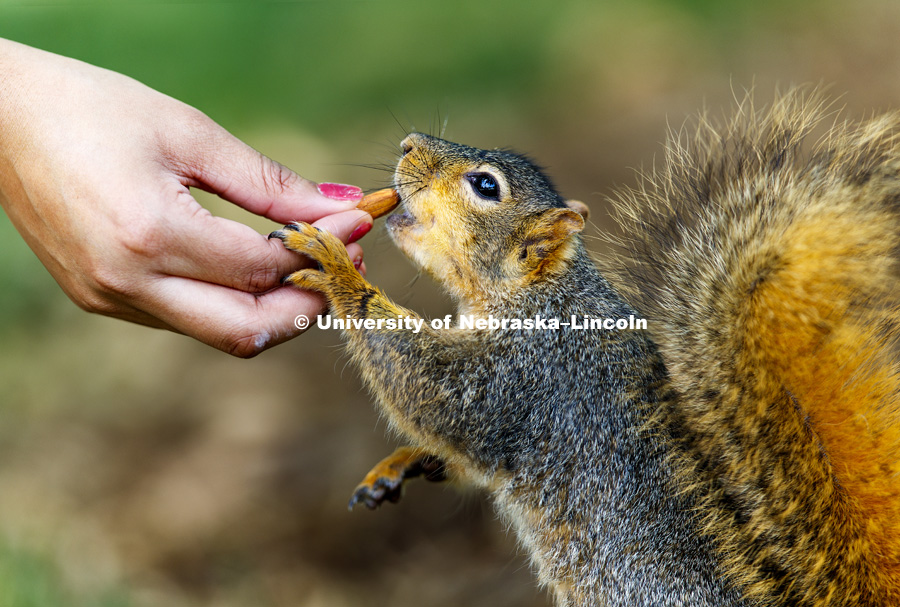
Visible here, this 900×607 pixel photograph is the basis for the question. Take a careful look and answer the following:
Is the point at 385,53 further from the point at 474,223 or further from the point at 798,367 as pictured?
the point at 798,367

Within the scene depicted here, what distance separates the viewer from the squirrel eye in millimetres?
1216

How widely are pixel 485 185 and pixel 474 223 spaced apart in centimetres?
8

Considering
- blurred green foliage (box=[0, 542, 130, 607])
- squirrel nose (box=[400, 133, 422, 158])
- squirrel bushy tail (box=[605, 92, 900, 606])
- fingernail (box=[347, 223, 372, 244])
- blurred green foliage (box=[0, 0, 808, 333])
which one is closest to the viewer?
squirrel bushy tail (box=[605, 92, 900, 606])

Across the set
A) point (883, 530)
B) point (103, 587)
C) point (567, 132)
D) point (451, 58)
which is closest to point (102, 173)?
point (883, 530)

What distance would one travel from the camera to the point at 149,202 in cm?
102

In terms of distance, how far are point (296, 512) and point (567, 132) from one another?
5.60 feet

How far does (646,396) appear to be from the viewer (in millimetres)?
1157

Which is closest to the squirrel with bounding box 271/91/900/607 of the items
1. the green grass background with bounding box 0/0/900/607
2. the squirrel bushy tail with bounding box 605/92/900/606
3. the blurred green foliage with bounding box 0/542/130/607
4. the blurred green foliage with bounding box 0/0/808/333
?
the squirrel bushy tail with bounding box 605/92/900/606

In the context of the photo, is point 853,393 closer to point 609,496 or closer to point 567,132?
point 609,496

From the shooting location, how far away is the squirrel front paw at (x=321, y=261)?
1.08m

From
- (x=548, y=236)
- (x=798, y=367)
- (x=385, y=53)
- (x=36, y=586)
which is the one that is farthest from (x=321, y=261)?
(x=385, y=53)

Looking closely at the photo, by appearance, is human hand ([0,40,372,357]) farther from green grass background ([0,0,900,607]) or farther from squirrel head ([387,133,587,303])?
green grass background ([0,0,900,607])

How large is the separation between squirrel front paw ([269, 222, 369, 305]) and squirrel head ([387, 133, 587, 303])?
0.10 meters

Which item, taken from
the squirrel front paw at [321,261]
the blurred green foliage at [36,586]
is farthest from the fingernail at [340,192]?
the blurred green foliage at [36,586]
